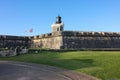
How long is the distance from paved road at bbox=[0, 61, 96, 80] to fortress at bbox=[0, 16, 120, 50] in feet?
33.7

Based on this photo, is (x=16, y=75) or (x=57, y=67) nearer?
(x=16, y=75)

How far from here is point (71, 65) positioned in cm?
1888

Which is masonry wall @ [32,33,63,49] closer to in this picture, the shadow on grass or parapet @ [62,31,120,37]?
parapet @ [62,31,120,37]

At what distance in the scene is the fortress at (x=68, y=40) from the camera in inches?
1133

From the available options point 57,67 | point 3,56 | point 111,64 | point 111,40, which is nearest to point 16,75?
point 57,67

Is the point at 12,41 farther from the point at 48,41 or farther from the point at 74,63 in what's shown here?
the point at 74,63

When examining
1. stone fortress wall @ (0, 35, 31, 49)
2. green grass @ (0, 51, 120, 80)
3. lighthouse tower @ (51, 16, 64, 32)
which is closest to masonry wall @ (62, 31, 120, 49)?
stone fortress wall @ (0, 35, 31, 49)

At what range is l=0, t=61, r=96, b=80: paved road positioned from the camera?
15.1 meters

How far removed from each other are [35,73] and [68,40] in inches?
512

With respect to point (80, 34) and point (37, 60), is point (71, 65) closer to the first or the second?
point (37, 60)

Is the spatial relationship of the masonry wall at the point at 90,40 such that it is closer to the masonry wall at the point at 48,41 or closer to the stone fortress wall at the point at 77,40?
the stone fortress wall at the point at 77,40

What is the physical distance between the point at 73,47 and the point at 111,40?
4689 mm

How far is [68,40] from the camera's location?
2886 cm

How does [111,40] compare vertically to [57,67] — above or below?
above
